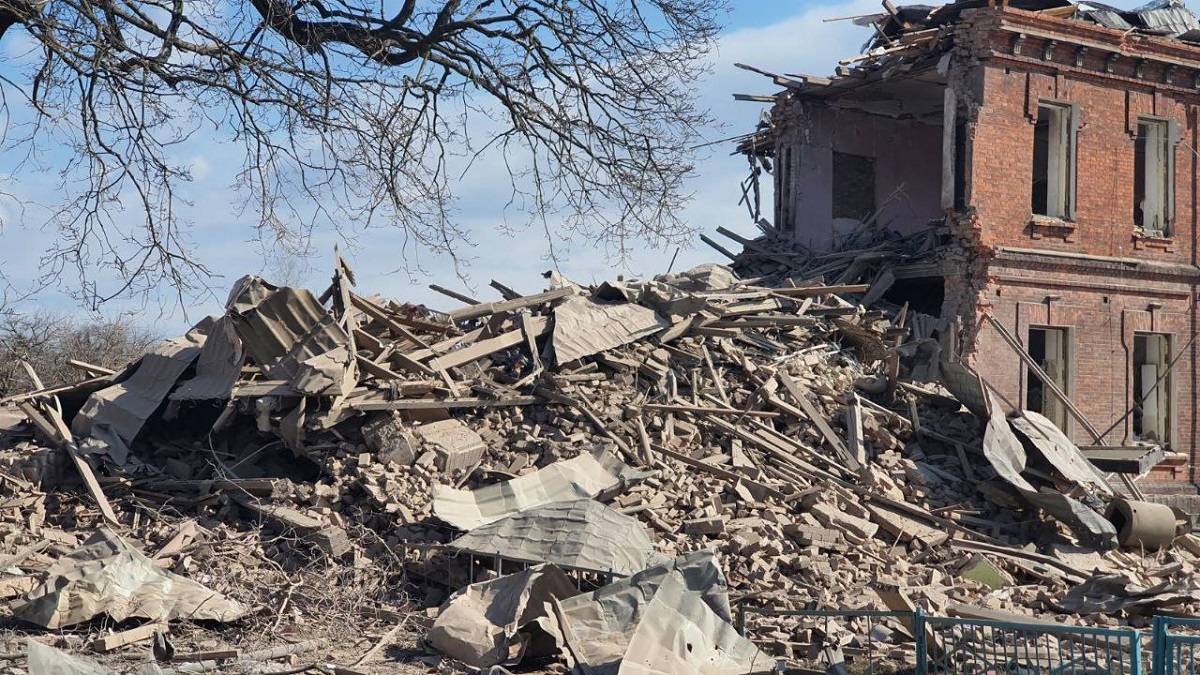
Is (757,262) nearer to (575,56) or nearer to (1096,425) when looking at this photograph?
(1096,425)

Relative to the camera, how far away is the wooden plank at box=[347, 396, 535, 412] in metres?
12.8

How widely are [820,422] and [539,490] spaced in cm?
409

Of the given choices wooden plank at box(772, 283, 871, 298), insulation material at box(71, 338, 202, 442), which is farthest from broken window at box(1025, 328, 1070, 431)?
insulation material at box(71, 338, 202, 442)

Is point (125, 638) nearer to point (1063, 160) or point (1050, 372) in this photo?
point (1050, 372)

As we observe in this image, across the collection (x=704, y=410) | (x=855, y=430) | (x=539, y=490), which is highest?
(x=704, y=410)

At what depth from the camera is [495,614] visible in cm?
945

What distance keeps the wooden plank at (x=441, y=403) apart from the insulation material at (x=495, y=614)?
3.52m

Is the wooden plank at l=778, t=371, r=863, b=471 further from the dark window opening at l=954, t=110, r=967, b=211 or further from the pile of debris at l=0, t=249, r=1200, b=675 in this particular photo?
the dark window opening at l=954, t=110, r=967, b=211

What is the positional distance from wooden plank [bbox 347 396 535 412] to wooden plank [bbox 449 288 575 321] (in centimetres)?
183

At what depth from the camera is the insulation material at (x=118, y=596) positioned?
31.8 ft

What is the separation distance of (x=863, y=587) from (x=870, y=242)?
37.0ft

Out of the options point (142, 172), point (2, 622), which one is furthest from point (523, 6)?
point (2, 622)

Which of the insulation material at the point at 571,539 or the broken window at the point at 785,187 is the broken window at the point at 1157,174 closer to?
the broken window at the point at 785,187

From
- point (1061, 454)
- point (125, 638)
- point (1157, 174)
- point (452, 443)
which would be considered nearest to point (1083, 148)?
point (1157, 174)
